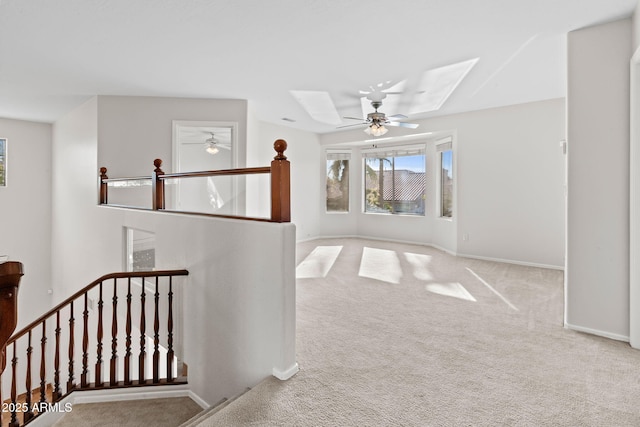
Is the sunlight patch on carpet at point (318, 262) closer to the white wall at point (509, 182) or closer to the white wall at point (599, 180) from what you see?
the white wall at point (509, 182)

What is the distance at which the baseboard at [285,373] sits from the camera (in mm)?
2053

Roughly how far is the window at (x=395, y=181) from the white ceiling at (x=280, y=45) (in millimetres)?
2357

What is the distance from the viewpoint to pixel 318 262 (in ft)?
17.5

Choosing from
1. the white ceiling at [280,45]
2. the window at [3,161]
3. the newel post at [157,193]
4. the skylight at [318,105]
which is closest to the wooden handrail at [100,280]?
the newel post at [157,193]

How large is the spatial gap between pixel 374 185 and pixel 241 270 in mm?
5751

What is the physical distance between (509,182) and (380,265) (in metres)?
2.51

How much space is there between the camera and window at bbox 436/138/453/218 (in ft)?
20.3

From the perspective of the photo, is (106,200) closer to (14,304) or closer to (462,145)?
(14,304)

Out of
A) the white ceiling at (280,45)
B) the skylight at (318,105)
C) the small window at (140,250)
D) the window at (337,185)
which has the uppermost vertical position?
the skylight at (318,105)

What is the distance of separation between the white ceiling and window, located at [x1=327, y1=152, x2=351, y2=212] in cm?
311

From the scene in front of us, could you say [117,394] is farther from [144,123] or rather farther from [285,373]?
[144,123]

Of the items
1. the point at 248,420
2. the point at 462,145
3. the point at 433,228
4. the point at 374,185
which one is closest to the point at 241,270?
the point at 248,420

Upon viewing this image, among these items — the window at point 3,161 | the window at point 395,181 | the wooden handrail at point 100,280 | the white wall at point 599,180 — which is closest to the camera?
the white wall at point 599,180

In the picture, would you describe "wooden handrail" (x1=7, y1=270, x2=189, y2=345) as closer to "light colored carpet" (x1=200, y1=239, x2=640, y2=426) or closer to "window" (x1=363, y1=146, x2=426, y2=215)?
"light colored carpet" (x1=200, y1=239, x2=640, y2=426)
